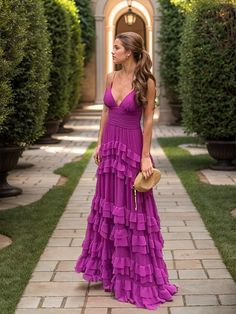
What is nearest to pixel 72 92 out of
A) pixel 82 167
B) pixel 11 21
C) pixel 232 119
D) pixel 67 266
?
pixel 82 167

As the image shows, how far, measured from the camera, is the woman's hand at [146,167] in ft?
14.3

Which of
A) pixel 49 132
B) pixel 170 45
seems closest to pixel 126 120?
pixel 49 132

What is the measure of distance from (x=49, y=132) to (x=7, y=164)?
675cm

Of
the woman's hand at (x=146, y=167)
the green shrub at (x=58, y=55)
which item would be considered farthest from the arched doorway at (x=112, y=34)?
the woman's hand at (x=146, y=167)

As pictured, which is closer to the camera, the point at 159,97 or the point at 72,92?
the point at 72,92

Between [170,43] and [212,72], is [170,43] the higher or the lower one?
the higher one

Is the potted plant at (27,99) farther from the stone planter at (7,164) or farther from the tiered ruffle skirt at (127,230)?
the tiered ruffle skirt at (127,230)

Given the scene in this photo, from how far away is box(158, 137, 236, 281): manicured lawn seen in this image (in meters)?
5.86

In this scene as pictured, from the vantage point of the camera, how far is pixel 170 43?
19.1m

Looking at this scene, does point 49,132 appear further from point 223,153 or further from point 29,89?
point 29,89

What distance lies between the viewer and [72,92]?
17062 mm

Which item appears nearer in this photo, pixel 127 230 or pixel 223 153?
pixel 127 230

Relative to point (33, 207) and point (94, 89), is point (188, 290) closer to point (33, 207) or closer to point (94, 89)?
point (33, 207)

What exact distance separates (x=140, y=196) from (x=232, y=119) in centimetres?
597
